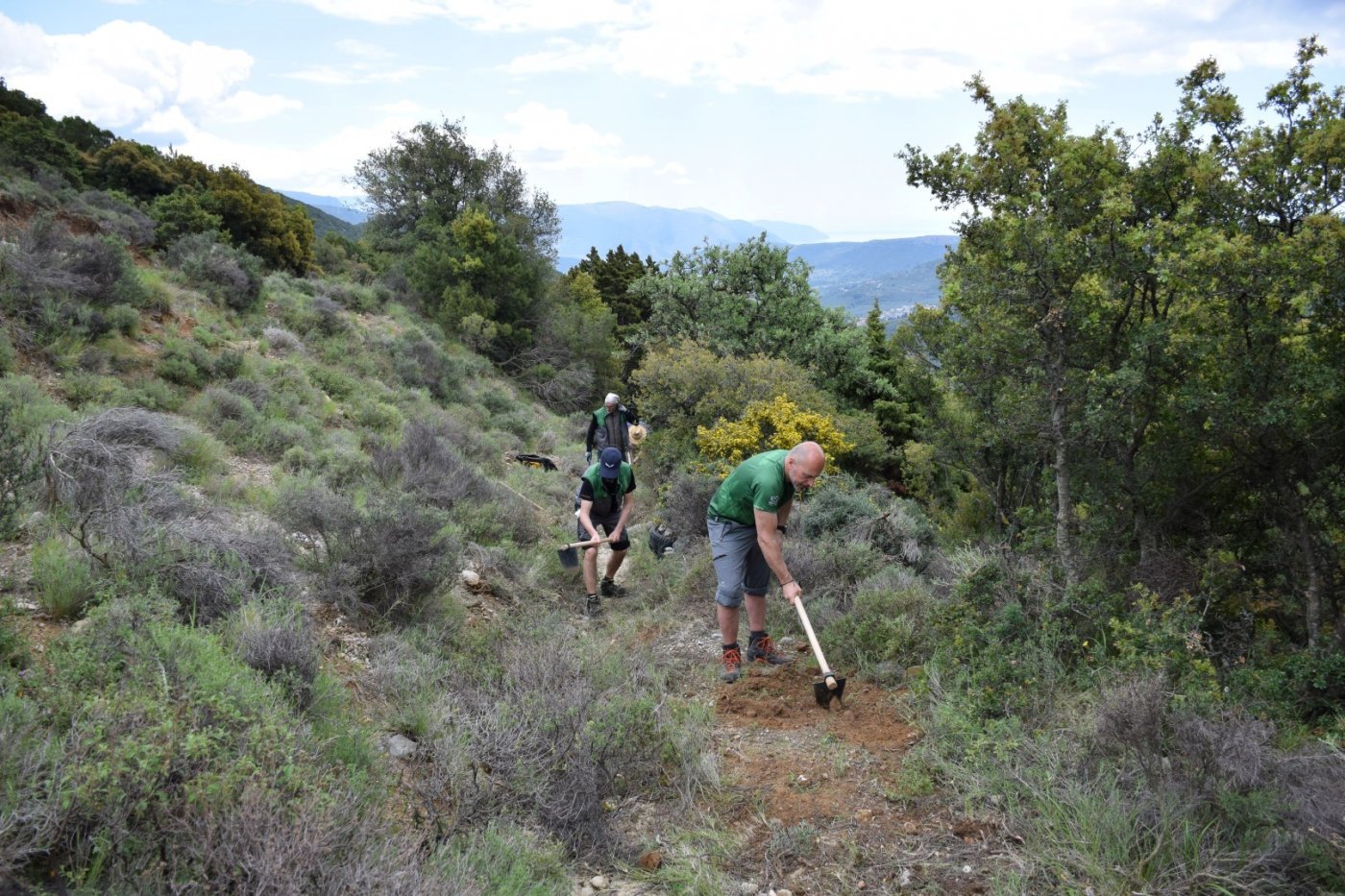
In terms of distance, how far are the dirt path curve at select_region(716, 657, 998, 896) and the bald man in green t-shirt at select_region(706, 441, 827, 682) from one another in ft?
1.48

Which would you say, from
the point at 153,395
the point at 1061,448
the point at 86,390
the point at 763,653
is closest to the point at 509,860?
the point at 763,653

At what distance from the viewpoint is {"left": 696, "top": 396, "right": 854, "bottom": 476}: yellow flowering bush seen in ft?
35.6

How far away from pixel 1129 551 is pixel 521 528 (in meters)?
5.51

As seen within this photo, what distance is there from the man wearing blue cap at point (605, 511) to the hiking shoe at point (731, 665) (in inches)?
72.0

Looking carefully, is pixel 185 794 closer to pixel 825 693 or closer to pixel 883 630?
pixel 825 693

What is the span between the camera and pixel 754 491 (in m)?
5.17

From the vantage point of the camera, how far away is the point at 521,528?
827 centimetres

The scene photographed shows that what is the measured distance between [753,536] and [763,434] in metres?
6.07

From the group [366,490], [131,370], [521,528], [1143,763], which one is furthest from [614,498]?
[131,370]

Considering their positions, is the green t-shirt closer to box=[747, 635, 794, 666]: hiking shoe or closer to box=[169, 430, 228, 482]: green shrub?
box=[747, 635, 794, 666]: hiking shoe

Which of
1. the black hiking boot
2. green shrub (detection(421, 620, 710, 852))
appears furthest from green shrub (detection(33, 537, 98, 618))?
the black hiking boot

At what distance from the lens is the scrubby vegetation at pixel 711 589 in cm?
277

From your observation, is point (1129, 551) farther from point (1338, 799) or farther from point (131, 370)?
point (131, 370)

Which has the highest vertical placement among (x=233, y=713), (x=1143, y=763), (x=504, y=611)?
(x=233, y=713)
